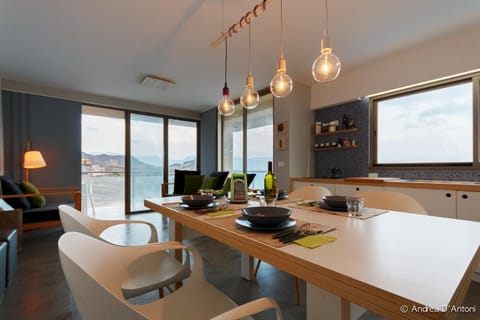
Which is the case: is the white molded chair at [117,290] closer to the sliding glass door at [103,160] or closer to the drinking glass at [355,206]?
the drinking glass at [355,206]

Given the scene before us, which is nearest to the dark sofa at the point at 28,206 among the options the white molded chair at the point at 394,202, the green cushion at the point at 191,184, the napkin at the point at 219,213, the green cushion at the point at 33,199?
the green cushion at the point at 33,199

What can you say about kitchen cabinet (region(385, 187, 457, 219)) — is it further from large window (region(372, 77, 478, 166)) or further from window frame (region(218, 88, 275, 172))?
window frame (region(218, 88, 275, 172))

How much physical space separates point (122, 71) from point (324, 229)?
359 centimetres

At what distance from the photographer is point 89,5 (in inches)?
77.4

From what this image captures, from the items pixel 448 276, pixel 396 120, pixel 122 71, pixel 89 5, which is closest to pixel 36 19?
pixel 89 5

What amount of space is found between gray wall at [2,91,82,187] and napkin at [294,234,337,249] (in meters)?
4.80

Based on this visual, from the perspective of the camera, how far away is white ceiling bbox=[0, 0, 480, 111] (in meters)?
1.99

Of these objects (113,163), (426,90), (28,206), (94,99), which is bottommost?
(28,206)

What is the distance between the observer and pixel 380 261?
597 millimetres

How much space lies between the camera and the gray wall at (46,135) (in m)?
3.71

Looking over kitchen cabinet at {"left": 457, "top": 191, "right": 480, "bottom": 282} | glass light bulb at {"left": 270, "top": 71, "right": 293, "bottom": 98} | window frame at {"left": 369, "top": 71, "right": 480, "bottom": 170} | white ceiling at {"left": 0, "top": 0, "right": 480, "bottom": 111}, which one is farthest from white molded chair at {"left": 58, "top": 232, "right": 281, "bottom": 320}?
window frame at {"left": 369, "top": 71, "right": 480, "bottom": 170}

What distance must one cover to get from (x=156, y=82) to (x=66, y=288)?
295cm

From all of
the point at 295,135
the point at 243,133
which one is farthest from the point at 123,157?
the point at 295,135

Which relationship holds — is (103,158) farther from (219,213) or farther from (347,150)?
(347,150)
